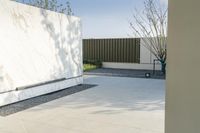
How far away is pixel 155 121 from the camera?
385cm

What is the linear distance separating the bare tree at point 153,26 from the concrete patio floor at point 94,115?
5.64m

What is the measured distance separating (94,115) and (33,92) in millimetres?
2301

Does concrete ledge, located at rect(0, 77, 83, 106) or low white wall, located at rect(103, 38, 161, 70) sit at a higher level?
low white wall, located at rect(103, 38, 161, 70)

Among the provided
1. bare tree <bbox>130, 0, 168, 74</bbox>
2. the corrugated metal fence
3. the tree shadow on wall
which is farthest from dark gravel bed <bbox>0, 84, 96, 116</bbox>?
the corrugated metal fence

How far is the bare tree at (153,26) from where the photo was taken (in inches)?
435

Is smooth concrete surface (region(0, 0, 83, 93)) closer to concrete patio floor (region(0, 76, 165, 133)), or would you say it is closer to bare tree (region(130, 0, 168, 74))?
concrete patio floor (region(0, 76, 165, 133))

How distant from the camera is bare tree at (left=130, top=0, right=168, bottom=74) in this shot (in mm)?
11039

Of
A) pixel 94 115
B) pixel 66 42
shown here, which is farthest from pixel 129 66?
pixel 94 115

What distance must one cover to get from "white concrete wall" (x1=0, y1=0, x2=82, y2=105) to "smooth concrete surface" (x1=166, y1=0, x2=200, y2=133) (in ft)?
14.1

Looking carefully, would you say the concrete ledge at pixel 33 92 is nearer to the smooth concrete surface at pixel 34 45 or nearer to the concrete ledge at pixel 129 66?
the smooth concrete surface at pixel 34 45

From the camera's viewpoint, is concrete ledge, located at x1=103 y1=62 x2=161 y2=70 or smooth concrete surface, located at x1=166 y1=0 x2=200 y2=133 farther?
concrete ledge, located at x1=103 y1=62 x2=161 y2=70

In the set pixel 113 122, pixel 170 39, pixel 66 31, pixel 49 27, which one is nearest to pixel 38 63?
pixel 49 27

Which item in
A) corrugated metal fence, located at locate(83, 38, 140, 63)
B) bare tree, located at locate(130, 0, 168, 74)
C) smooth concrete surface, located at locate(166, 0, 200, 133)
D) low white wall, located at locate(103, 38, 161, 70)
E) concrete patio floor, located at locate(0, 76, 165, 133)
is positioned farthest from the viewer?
corrugated metal fence, located at locate(83, 38, 140, 63)

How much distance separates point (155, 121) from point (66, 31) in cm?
434
